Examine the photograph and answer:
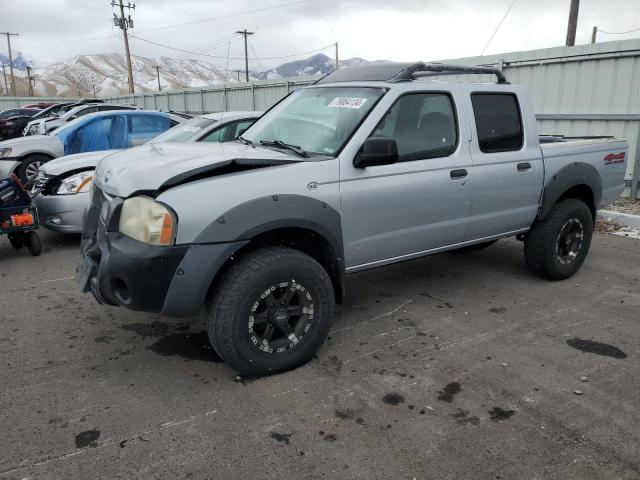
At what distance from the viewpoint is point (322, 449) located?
2.63 metres

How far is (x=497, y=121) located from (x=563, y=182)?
0.95 m

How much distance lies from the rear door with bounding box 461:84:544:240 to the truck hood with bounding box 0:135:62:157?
26.4 ft

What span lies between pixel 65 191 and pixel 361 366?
15.3 feet

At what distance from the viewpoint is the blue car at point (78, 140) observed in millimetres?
9188

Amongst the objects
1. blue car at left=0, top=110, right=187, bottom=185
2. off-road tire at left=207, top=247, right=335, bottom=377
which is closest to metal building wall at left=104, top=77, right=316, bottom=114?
blue car at left=0, top=110, right=187, bottom=185

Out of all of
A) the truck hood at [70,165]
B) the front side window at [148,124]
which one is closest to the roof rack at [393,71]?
the truck hood at [70,165]

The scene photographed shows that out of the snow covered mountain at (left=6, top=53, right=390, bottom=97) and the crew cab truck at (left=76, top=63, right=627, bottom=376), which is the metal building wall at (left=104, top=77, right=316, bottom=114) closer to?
the crew cab truck at (left=76, top=63, right=627, bottom=376)

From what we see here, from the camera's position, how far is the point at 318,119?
3.88 m

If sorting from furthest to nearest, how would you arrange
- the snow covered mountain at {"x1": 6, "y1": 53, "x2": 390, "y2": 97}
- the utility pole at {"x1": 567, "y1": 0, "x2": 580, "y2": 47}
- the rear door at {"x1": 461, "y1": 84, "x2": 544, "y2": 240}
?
the snow covered mountain at {"x1": 6, "y1": 53, "x2": 390, "y2": 97}, the utility pole at {"x1": 567, "y1": 0, "x2": 580, "y2": 47}, the rear door at {"x1": 461, "y1": 84, "x2": 544, "y2": 240}

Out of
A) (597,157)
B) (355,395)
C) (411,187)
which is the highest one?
(597,157)

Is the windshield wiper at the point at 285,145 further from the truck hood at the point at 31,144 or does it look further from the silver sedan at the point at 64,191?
the truck hood at the point at 31,144

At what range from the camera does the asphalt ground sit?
2.54 m

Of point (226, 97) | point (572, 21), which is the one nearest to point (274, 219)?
point (572, 21)

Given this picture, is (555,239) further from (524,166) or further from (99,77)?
(99,77)
